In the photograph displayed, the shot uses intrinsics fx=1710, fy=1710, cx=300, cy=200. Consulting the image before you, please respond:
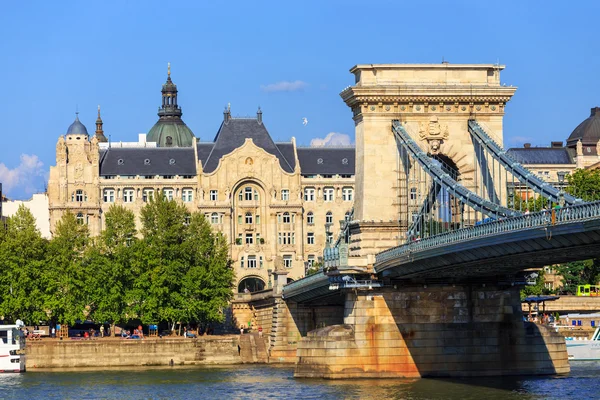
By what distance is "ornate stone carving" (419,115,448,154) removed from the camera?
282 feet

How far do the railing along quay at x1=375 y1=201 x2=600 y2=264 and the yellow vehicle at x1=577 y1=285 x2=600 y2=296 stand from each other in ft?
198

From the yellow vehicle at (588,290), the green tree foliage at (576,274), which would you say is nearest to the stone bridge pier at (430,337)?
the yellow vehicle at (588,290)

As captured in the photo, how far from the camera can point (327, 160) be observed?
179125mm

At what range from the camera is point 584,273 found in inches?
5861

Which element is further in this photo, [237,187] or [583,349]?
[237,187]

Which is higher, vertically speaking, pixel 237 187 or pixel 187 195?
pixel 237 187

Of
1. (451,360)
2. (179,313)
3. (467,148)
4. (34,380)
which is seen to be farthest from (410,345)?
(179,313)

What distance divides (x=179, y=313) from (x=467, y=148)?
48.8 m

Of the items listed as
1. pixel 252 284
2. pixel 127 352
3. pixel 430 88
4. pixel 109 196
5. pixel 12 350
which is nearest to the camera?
pixel 430 88

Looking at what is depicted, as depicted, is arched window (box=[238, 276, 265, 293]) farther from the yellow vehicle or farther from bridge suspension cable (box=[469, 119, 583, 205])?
bridge suspension cable (box=[469, 119, 583, 205])

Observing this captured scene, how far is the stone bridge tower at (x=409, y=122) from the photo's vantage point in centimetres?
8575

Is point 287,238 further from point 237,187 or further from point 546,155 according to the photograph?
point 546,155

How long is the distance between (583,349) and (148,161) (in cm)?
6882

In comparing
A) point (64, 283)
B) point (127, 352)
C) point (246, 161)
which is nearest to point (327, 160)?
point (246, 161)
